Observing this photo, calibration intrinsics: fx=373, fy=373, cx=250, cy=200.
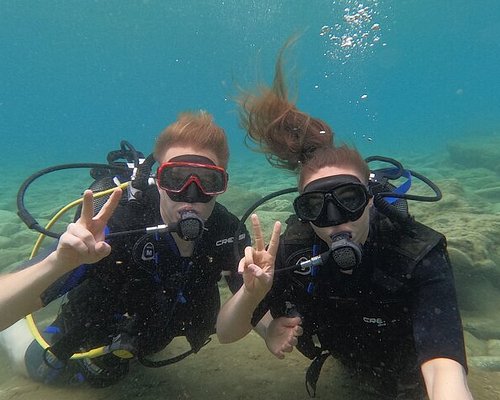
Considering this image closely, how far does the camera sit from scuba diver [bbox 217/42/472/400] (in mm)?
2482

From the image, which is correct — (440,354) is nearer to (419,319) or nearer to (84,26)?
(419,319)

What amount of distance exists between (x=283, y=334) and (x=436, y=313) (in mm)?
1121

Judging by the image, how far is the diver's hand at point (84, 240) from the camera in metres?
2.26

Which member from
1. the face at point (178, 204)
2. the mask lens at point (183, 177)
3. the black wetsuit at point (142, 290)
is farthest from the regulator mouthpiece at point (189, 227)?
the black wetsuit at point (142, 290)

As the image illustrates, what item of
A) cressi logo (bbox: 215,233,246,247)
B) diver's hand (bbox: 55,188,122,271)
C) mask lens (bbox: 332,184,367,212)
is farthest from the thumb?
mask lens (bbox: 332,184,367,212)

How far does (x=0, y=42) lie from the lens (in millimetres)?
80375

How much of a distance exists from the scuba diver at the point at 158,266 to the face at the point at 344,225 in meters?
0.80

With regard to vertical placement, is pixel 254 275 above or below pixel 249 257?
below

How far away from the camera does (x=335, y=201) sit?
2.67 meters

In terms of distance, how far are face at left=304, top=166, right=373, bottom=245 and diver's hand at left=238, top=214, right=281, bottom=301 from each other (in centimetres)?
49

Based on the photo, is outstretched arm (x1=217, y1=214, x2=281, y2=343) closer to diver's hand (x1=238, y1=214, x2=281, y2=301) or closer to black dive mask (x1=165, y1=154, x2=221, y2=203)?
diver's hand (x1=238, y1=214, x2=281, y2=301)

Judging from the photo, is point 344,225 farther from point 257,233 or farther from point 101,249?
point 101,249

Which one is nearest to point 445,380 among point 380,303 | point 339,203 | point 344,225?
Result: point 380,303

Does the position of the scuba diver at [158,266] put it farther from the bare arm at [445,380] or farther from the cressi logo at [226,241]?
the bare arm at [445,380]
